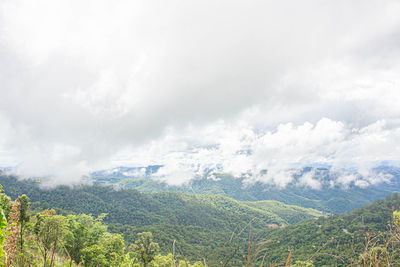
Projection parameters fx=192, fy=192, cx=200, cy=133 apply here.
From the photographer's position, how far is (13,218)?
3.48 metres

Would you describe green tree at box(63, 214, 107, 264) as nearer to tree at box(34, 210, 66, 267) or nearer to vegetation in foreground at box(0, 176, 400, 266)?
vegetation in foreground at box(0, 176, 400, 266)

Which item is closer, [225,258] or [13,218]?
[225,258]

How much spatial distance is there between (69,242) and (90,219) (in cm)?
376

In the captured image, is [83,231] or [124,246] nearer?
[83,231]

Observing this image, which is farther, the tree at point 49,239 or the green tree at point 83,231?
the green tree at point 83,231

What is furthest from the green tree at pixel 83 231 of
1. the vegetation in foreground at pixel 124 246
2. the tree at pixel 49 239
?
the tree at pixel 49 239

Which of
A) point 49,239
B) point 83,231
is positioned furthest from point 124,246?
point 49,239

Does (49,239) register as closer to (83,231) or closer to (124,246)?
(83,231)

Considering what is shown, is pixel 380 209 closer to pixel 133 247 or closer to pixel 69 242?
pixel 133 247

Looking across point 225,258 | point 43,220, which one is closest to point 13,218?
point 225,258

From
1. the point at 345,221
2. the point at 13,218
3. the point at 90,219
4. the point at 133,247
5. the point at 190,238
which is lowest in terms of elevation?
the point at 190,238

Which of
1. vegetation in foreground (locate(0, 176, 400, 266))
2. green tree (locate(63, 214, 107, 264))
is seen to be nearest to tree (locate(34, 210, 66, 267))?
vegetation in foreground (locate(0, 176, 400, 266))

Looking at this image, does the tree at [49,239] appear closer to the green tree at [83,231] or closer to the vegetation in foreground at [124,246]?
the vegetation in foreground at [124,246]

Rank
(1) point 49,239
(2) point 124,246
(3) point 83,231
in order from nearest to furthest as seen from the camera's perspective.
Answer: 1. (1) point 49,239
2. (3) point 83,231
3. (2) point 124,246
